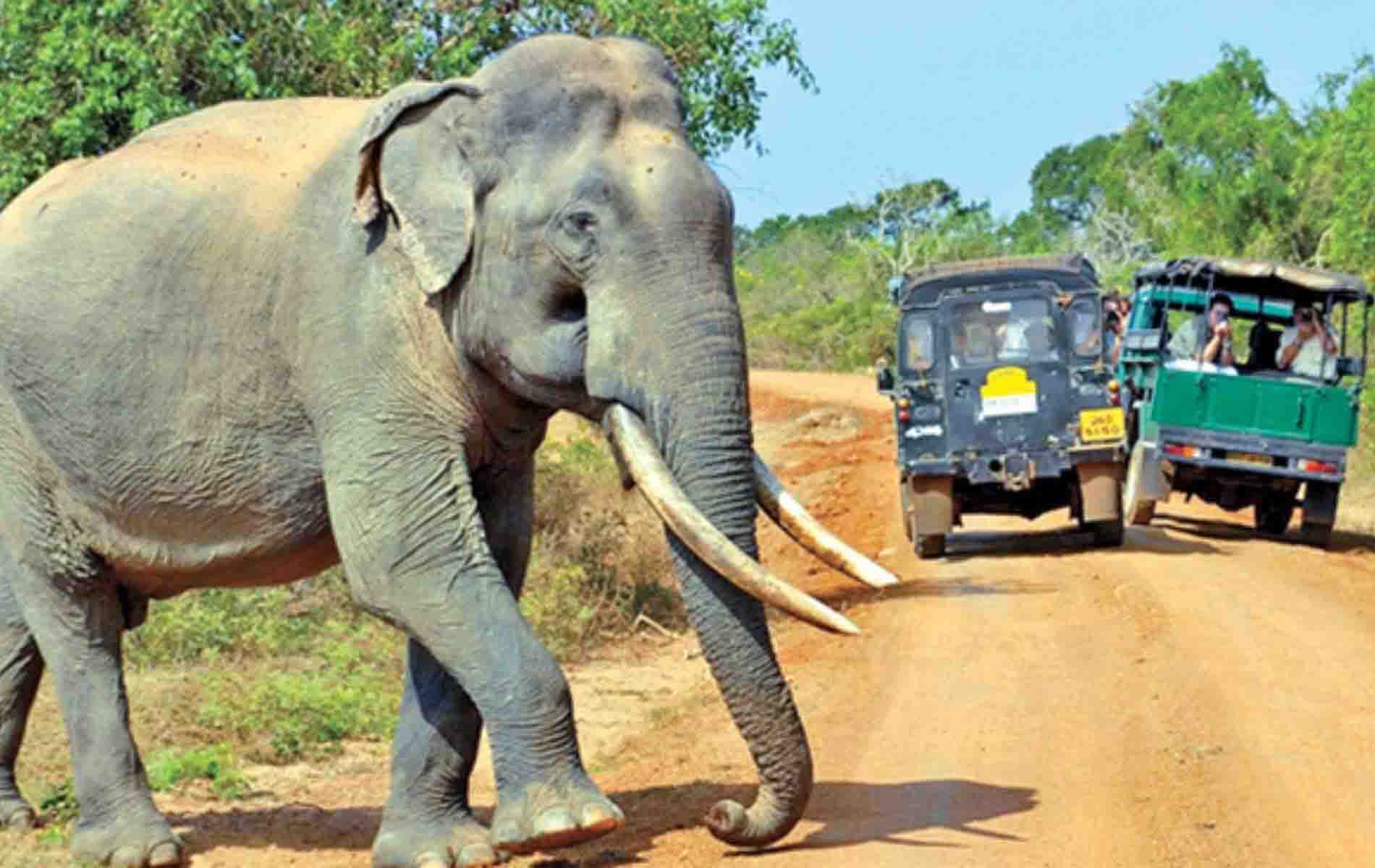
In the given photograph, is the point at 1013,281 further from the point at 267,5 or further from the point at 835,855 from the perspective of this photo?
the point at 835,855

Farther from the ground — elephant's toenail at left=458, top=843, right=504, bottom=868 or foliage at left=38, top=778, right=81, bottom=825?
elephant's toenail at left=458, top=843, right=504, bottom=868

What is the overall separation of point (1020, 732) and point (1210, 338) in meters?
11.4

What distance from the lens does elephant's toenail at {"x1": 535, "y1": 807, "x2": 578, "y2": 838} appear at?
289 inches

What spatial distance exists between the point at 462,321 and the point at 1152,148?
5476 cm

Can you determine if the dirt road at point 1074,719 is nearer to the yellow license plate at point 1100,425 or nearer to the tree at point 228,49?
the yellow license plate at point 1100,425

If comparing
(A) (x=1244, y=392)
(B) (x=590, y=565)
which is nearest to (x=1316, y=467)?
(A) (x=1244, y=392)

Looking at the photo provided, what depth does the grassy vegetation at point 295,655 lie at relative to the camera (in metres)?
11.2

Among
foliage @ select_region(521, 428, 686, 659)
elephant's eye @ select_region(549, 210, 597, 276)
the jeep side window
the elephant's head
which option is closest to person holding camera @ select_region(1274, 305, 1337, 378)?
the jeep side window

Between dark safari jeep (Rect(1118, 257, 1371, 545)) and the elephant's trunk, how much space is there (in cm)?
1472

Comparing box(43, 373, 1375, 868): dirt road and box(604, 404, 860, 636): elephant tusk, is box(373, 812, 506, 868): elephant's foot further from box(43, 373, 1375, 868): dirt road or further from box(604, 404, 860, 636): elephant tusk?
box(604, 404, 860, 636): elephant tusk

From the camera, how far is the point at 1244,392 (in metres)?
21.5

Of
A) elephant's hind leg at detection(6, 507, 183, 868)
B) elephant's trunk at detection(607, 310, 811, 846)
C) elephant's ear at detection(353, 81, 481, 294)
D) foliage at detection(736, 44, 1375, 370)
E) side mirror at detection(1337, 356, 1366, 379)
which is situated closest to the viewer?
elephant's trunk at detection(607, 310, 811, 846)

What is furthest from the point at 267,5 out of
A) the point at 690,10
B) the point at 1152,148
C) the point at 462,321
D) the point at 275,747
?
the point at 1152,148

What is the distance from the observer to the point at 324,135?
8625 mm
